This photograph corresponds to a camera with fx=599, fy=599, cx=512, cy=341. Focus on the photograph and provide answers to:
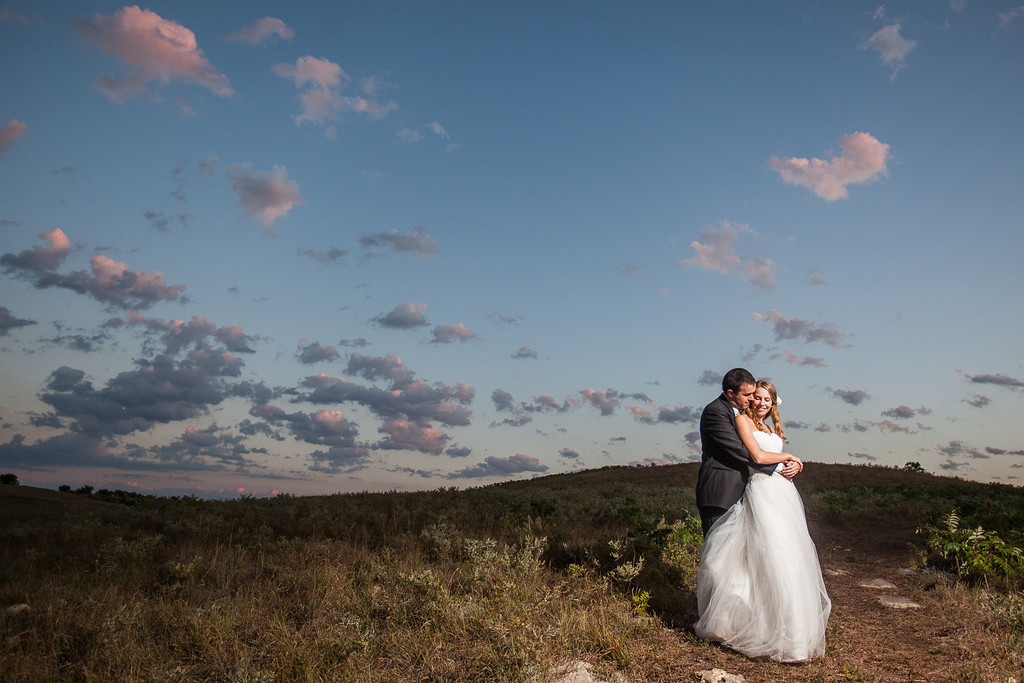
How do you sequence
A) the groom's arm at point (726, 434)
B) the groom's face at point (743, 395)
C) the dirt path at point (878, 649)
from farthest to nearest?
the groom's face at point (743, 395) < the groom's arm at point (726, 434) < the dirt path at point (878, 649)

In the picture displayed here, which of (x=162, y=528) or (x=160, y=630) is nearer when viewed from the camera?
(x=160, y=630)

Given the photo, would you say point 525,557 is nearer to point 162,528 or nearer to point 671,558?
point 671,558

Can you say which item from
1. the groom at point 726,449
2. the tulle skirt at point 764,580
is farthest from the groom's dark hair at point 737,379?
the tulle skirt at point 764,580

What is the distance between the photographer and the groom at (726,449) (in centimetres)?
641

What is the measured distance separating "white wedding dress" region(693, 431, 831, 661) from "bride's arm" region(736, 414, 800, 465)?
4.9 inches

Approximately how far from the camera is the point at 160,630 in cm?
604

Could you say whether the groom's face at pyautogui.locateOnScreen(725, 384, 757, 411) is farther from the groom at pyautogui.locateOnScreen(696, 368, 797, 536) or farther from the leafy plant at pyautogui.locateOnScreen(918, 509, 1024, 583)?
the leafy plant at pyautogui.locateOnScreen(918, 509, 1024, 583)

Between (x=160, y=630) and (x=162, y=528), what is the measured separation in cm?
736

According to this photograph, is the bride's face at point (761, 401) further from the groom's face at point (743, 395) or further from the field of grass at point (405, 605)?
the field of grass at point (405, 605)

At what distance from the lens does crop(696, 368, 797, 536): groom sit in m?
6.41

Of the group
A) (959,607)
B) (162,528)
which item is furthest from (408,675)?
(162,528)

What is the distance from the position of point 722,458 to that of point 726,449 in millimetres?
209

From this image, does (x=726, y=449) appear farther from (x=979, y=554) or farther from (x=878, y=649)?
(x=979, y=554)

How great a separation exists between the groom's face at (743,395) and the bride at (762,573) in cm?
7
